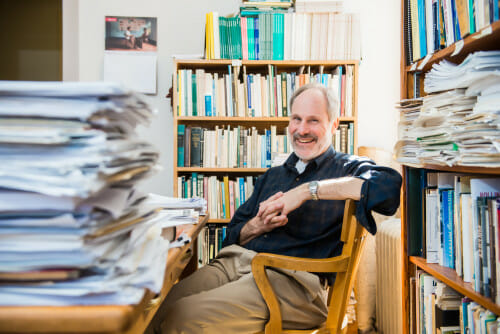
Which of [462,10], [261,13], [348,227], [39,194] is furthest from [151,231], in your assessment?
[261,13]

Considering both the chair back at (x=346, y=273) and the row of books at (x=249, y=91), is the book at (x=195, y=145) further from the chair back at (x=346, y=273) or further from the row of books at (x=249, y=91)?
the chair back at (x=346, y=273)

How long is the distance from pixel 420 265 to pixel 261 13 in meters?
1.89

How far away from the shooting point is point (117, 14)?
299cm

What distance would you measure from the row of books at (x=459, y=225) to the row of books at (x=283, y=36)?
1.35 meters

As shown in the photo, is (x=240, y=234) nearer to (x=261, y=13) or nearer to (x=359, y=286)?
(x=359, y=286)

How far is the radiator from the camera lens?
2.12m

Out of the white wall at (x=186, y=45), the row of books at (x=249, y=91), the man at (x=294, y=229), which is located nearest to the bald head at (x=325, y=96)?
the man at (x=294, y=229)

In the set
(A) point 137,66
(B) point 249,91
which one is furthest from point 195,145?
(A) point 137,66

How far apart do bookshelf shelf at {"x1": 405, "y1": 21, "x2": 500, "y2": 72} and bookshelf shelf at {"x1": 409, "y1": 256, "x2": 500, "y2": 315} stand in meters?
0.72

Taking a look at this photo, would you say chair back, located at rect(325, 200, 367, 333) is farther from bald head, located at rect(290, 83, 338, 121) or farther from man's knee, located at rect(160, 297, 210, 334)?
bald head, located at rect(290, 83, 338, 121)

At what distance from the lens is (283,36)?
8.52 feet

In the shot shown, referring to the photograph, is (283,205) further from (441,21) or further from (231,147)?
(231,147)

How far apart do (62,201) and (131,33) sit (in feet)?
9.18

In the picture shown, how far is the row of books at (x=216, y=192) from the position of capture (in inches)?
103
